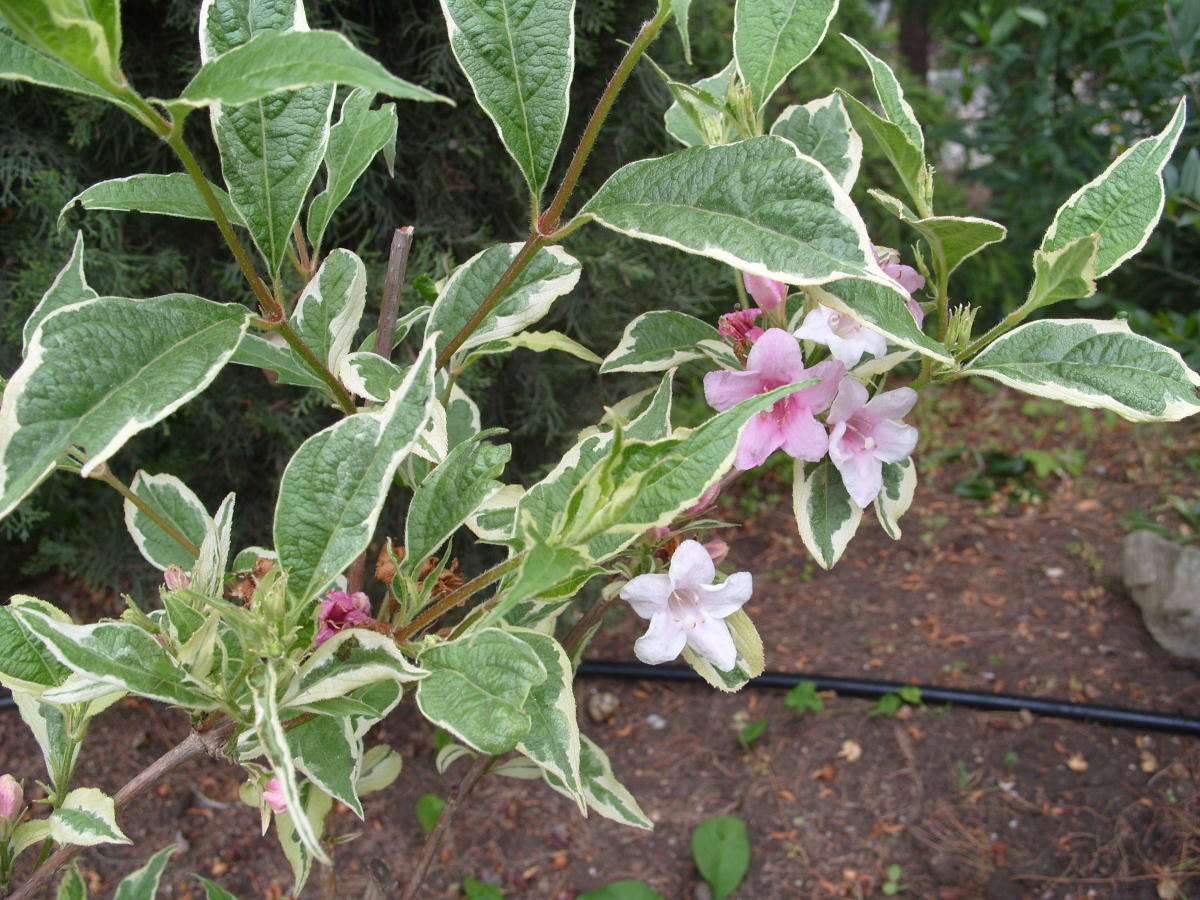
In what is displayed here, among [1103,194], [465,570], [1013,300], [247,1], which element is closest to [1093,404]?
[1103,194]

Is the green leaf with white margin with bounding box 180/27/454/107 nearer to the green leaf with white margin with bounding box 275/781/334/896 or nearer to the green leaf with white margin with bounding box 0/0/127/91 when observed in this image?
the green leaf with white margin with bounding box 0/0/127/91

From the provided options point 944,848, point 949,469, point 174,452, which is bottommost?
point 949,469

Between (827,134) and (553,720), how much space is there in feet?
1.93

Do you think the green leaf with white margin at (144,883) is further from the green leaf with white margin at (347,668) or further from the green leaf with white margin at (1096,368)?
the green leaf with white margin at (1096,368)

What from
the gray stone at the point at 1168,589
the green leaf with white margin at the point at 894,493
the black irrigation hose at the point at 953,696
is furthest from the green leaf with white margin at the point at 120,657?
the gray stone at the point at 1168,589

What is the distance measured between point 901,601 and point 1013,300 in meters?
1.61

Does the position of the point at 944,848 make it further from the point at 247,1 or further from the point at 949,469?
the point at 247,1

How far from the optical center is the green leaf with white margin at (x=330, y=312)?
831 millimetres

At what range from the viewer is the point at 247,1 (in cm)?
67

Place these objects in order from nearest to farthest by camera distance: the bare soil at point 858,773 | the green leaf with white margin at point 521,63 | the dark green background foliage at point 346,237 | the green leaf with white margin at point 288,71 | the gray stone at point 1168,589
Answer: the green leaf with white margin at point 288,71
the green leaf with white margin at point 521,63
the bare soil at point 858,773
the dark green background foliage at point 346,237
the gray stone at point 1168,589

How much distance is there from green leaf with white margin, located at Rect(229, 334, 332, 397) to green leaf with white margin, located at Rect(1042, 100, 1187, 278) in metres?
0.63

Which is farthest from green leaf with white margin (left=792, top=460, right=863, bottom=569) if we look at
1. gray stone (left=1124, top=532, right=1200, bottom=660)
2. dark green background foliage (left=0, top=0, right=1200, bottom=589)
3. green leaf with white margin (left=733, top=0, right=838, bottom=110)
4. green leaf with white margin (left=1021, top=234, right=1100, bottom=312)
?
gray stone (left=1124, top=532, right=1200, bottom=660)

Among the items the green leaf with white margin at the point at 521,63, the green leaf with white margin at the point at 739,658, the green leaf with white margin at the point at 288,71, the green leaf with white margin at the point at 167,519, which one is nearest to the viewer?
the green leaf with white margin at the point at 288,71

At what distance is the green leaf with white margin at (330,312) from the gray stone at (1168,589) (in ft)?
7.47
